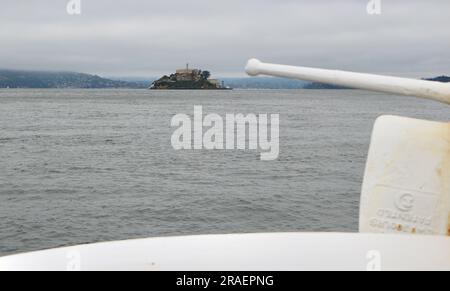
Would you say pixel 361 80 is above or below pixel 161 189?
above

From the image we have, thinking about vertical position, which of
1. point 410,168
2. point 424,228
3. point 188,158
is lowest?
point 188,158

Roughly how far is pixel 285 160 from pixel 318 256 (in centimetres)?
2899

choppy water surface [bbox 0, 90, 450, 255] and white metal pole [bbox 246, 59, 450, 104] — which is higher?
white metal pole [bbox 246, 59, 450, 104]

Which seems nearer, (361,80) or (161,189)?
(361,80)

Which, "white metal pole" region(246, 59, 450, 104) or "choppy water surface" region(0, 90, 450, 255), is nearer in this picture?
"white metal pole" region(246, 59, 450, 104)

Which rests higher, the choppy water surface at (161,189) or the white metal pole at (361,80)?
the white metal pole at (361,80)

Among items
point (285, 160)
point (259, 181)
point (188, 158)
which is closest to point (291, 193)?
point (259, 181)

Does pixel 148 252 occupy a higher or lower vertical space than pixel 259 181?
A: higher

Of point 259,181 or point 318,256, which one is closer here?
point 318,256

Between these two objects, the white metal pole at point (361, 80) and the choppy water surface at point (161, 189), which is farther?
the choppy water surface at point (161, 189)

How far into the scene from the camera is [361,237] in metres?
2.98
